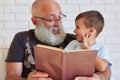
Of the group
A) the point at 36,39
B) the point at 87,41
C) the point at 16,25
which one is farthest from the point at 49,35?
the point at 16,25

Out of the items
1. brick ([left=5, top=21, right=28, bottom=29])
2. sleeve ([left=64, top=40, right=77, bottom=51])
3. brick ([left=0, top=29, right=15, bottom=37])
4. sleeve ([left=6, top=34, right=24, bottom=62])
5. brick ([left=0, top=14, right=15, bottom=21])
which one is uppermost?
brick ([left=0, top=14, right=15, bottom=21])

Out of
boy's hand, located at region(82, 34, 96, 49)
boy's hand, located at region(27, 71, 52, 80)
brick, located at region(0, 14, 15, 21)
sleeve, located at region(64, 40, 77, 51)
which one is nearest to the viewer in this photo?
boy's hand, located at region(27, 71, 52, 80)

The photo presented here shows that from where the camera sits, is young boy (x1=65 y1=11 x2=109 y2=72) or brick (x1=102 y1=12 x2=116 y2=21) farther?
brick (x1=102 y1=12 x2=116 y2=21)

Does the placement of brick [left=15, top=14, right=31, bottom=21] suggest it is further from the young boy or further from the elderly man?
the young boy

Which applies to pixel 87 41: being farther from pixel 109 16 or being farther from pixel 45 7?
pixel 109 16

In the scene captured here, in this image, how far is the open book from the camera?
4.31 ft

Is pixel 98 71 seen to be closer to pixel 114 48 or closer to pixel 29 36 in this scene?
pixel 29 36

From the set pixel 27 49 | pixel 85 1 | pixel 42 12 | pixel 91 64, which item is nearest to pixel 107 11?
pixel 85 1

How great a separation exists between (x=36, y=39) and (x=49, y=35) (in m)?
0.10

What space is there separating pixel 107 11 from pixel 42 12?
2.07 ft

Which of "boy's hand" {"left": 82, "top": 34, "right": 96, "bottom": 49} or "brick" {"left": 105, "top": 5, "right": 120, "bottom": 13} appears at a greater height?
"brick" {"left": 105, "top": 5, "right": 120, "bottom": 13}

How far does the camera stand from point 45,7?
73.6 inches

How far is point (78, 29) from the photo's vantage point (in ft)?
5.34

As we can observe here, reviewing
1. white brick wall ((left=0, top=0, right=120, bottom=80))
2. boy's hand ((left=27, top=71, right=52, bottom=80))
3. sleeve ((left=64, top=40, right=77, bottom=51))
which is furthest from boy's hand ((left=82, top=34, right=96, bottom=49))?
white brick wall ((left=0, top=0, right=120, bottom=80))
